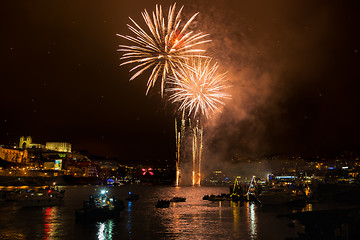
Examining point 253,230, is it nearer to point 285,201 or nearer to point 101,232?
point 101,232

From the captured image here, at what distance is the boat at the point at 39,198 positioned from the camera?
170 feet

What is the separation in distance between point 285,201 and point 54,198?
3407 centimetres

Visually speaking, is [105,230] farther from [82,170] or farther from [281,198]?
[82,170]

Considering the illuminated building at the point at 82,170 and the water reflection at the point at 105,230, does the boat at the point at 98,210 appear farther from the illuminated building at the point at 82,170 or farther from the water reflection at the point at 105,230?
the illuminated building at the point at 82,170

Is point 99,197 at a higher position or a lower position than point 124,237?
higher

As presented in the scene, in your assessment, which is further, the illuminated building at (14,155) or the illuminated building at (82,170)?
the illuminated building at (82,170)

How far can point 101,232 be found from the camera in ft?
94.3

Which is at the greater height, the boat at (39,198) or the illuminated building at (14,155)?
the illuminated building at (14,155)

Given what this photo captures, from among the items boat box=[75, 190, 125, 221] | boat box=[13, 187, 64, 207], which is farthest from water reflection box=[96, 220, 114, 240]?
boat box=[13, 187, 64, 207]

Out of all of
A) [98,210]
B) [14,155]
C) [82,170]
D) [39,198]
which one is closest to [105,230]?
[98,210]

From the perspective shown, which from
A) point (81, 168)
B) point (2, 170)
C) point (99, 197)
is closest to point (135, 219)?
point (99, 197)

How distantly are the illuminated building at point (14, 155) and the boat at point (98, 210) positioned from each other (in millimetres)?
150030

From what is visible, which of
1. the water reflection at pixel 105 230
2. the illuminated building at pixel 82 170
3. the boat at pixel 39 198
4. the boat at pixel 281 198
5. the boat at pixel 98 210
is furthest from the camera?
the illuminated building at pixel 82 170

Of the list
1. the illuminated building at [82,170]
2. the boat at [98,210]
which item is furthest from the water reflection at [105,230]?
the illuminated building at [82,170]
